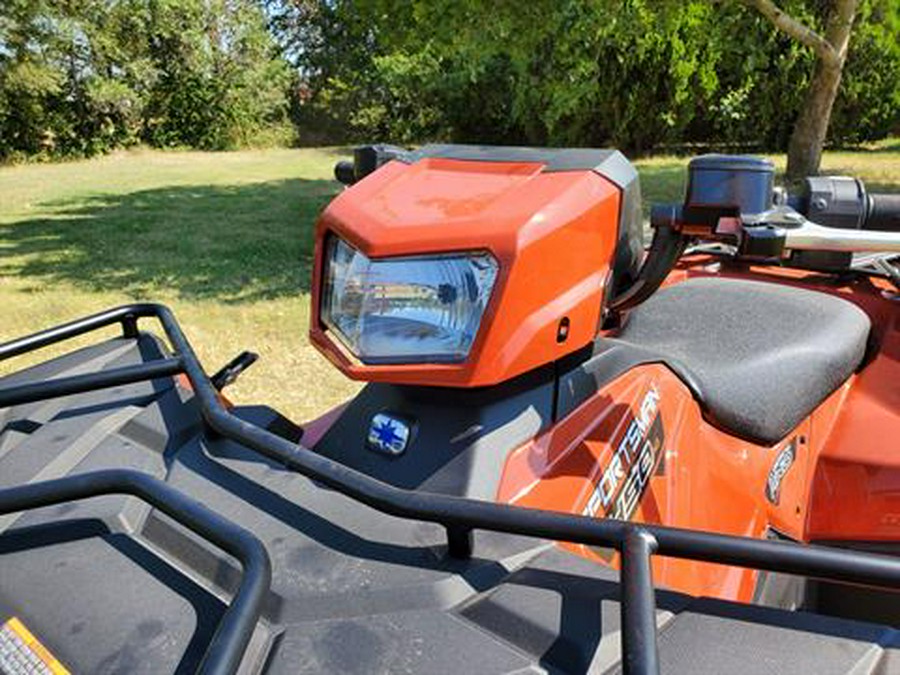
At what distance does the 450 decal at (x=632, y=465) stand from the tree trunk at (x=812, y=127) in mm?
10262

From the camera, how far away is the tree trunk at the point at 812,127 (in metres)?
10.4

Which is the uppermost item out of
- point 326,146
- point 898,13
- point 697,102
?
point 898,13

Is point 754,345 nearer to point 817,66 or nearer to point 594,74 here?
point 817,66

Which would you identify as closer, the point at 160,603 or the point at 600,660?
the point at 600,660

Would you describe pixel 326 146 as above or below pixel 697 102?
below

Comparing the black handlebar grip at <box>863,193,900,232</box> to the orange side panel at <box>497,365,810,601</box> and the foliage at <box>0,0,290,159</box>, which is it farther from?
the foliage at <box>0,0,290,159</box>

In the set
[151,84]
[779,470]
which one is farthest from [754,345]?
[151,84]

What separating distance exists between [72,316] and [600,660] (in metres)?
5.42

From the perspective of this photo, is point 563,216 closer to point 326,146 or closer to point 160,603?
point 160,603

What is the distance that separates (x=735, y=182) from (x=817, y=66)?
35.7ft

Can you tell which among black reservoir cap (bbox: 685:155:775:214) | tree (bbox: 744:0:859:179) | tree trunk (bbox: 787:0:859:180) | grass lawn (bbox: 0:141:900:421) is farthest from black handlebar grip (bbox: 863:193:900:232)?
tree trunk (bbox: 787:0:859:180)

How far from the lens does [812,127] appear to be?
1076cm

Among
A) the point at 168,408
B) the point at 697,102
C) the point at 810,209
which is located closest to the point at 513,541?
the point at 168,408

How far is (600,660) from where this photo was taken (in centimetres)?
82
